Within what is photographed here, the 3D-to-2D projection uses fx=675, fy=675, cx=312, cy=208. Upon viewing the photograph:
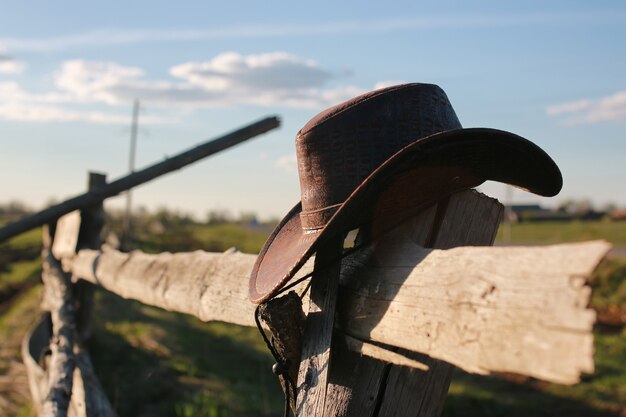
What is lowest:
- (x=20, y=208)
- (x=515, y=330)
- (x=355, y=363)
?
(x=20, y=208)

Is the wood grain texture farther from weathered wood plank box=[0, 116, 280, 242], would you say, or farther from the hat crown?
weathered wood plank box=[0, 116, 280, 242]

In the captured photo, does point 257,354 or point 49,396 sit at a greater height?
point 49,396

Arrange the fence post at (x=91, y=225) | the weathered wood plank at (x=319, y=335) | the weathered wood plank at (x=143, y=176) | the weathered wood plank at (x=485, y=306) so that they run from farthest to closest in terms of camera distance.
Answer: the fence post at (x=91, y=225)
the weathered wood plank at (x=143, y=176)
the weathered wood plank at (x=319, y=335)
the weathered wood plank at (x=485, y=306)

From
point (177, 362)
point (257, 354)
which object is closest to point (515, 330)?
point (177, 362)

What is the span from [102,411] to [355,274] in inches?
107

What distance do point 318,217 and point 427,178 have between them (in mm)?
353

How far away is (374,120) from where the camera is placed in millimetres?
1971

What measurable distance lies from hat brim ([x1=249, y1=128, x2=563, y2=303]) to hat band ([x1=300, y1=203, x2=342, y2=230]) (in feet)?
0.06

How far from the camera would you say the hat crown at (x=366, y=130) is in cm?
197

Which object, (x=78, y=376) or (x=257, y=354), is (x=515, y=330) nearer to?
(x=78, y=376)

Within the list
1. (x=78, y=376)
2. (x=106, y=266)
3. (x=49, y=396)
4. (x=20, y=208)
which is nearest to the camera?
(x=49, y=396)

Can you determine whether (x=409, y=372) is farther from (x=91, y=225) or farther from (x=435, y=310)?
(x=91, y=225)

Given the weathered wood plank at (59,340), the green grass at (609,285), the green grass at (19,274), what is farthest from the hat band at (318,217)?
the green grass at (19,274)

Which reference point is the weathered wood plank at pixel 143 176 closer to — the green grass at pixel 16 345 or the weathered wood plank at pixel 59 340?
the weathered wood plank at pixel 59 340
